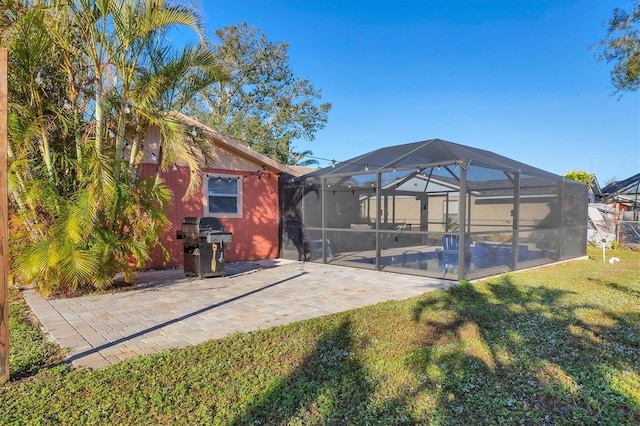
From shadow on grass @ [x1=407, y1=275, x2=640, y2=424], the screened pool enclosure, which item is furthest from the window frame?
shadow on grass @ [x1=407, y1=275, x2=640, y2=424]

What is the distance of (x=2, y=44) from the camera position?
194 inches

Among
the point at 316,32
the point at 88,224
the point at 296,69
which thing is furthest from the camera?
the point at 296,69

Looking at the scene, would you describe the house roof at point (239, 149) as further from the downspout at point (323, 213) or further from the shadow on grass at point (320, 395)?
the shadow on grass at point (320, 395)

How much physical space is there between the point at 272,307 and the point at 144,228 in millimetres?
2621

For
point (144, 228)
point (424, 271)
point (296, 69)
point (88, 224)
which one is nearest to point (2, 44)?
point (88, 224)

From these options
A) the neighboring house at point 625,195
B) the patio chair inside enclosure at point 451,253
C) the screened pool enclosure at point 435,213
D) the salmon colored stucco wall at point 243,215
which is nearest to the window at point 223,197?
the salmon colored stucco wall at point 243,215

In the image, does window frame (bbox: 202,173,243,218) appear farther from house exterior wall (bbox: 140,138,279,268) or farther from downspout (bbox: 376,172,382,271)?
downspout (bbox: 376,172,382,271)

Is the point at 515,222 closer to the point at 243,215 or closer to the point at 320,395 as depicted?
the point at 243,215

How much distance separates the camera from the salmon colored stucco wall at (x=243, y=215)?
848 centimetres

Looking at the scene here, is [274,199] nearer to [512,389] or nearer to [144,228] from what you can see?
[144,228]

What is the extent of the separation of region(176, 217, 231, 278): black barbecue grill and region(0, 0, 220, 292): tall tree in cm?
108

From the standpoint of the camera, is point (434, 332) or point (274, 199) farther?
point (274, 199)

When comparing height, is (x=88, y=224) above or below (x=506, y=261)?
above

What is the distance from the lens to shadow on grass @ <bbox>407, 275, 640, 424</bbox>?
8.20 feet
